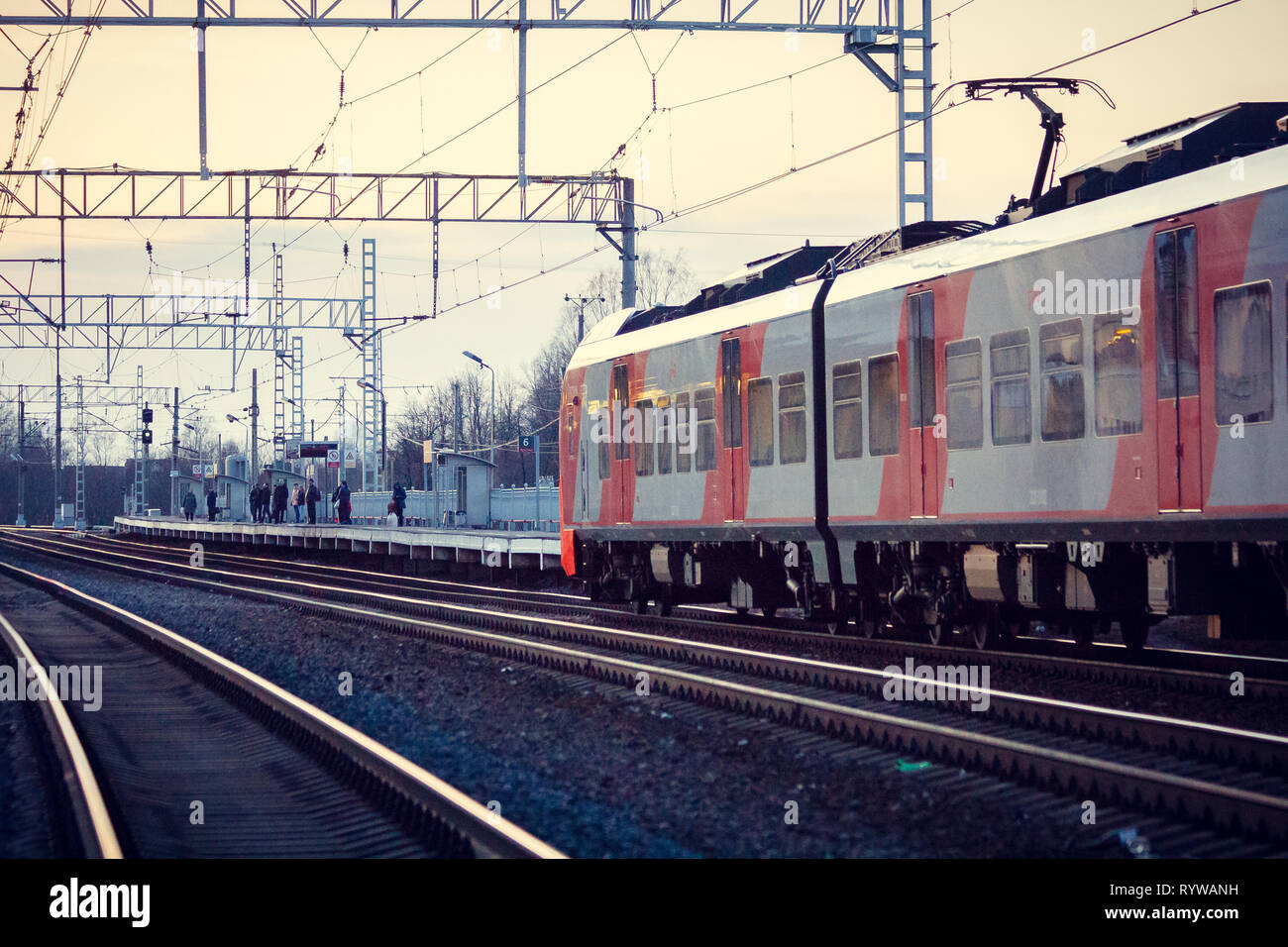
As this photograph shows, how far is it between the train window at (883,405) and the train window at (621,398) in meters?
5.95

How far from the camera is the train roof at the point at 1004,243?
34.5 ft

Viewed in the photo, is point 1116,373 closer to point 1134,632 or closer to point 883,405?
point 1134,632

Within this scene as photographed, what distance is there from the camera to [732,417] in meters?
17.7

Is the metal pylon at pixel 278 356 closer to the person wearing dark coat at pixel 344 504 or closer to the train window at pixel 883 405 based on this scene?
the person wearing dark coat at pixel 344 504

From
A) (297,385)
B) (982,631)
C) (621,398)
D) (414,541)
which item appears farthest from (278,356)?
(982,631)

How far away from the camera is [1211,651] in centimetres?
1481

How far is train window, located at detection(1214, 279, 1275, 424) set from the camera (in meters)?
10.2

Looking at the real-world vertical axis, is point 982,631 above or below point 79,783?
above

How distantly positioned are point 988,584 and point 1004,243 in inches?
118

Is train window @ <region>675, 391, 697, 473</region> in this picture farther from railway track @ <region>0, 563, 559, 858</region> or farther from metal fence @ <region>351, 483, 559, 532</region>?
metal fence @ <region>351, 483, 559, 532</region>

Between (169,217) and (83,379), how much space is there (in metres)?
49.4
